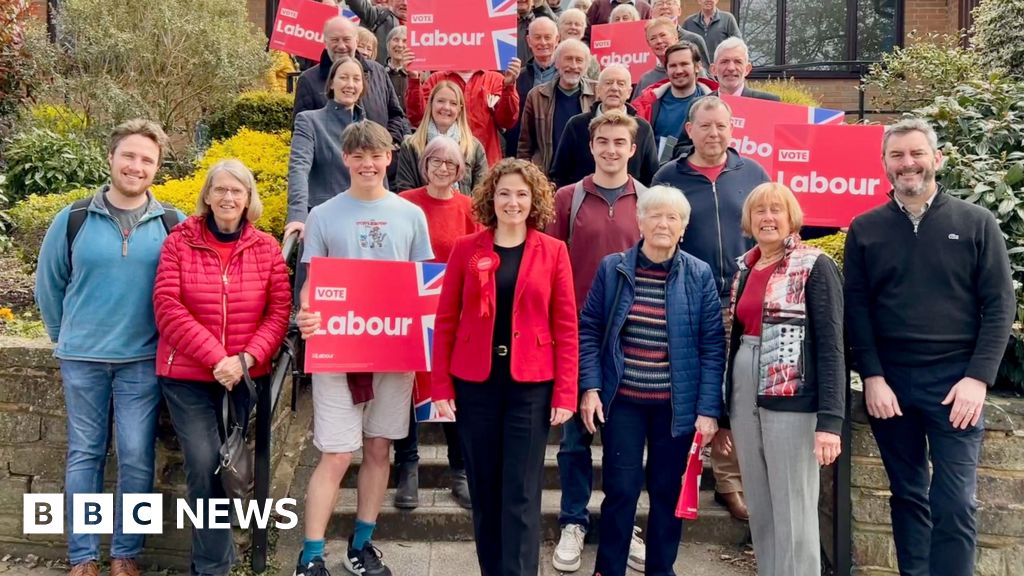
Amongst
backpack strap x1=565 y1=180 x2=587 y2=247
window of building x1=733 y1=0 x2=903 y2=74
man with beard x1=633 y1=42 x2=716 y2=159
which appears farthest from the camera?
window of building x1=733 y1=0 x2=903 y2=74

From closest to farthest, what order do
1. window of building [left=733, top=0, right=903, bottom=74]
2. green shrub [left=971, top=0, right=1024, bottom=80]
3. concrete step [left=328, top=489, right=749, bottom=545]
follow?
concrete step [left=328, top=489, right=749, bottom=545], green shrub [left=971, top=0, right=1024, bottom=80], window of building [left=733, top=0, right=903, bottom=74]

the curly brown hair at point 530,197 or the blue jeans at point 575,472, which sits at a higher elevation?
the curly brown hair at point 530,197

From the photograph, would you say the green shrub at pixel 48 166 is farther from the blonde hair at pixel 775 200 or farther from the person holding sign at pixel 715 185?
the blonde hair at pixel 775 200

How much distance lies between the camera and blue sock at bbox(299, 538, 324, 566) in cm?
405

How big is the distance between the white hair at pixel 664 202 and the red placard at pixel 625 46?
3.76m

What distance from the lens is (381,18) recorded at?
855 cm

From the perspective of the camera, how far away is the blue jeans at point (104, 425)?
410 centimetres

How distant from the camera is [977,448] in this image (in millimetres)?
3629

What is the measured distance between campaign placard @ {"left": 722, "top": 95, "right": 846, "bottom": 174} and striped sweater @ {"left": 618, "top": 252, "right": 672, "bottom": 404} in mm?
1939

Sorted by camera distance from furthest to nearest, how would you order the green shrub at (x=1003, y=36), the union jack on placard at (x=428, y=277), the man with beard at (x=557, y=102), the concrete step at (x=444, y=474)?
the green shrub at (x=1003, y=36), the man with beard at (x=557, y=102), the concrete step at (x=444, y=474), the union jack on placard at (x=428, y=277)

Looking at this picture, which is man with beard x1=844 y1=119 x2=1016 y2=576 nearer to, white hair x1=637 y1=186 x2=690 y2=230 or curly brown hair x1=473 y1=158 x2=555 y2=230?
white hair x1=637 y1=186 x2=690 y2=230

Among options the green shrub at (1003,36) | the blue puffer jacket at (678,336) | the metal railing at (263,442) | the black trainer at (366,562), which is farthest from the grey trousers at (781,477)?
the green shrub at (1003,36)

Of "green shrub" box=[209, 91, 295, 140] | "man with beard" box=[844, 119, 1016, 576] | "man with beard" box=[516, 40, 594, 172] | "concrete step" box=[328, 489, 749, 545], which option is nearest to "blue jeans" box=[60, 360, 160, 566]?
"concrete step" box=[328, 489, 749, 545]

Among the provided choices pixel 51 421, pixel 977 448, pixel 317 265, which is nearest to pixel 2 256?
pixel 51 421
